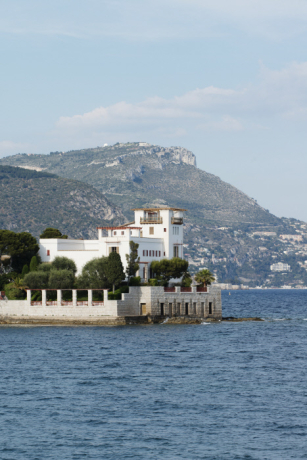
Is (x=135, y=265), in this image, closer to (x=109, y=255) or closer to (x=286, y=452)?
(x=109, y=255)

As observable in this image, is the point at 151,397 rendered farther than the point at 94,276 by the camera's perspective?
No

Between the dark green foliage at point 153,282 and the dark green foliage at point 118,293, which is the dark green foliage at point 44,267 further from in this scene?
the dark green foliage at point 153,282

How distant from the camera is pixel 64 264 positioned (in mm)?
98750

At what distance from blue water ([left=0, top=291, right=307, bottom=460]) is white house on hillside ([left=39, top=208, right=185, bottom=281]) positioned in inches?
767

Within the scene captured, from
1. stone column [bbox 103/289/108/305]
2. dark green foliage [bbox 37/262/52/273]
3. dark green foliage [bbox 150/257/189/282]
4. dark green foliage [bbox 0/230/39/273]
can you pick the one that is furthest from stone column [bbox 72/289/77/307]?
dark green foliage [bbox 0/230/39/273]

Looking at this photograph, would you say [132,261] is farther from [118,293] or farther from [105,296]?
[105,296]

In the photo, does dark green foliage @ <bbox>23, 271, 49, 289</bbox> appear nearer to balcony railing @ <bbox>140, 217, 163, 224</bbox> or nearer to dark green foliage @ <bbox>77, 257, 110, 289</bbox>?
dark green foliage @ <bbox>77, 257, 110, 289</bbox>

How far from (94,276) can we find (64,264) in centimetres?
816

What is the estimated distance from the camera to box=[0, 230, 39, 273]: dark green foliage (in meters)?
100

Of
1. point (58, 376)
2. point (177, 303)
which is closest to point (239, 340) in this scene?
point (177, 303)

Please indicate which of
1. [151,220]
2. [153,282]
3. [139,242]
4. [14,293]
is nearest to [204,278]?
[153,282]

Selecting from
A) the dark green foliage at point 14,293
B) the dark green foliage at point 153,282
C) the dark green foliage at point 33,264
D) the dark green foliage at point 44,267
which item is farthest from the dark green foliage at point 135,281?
the dark green foliage at point 14,293

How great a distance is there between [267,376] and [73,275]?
1780 inches

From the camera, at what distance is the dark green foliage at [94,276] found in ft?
299
